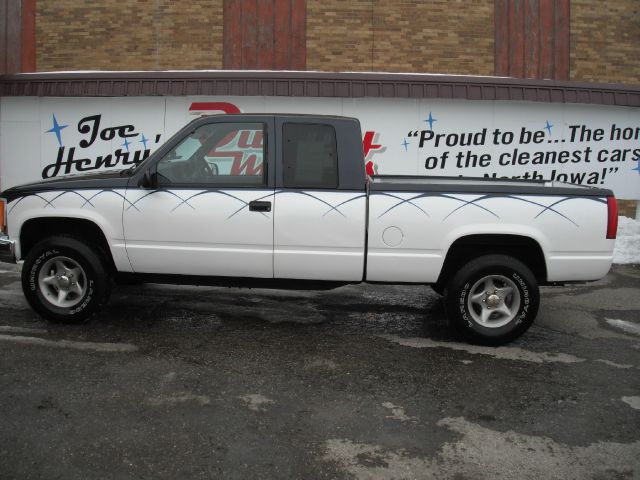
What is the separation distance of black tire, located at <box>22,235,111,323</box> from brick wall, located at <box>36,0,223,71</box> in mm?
8235

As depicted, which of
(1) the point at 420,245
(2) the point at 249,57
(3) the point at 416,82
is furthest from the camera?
(2) the point at 249,57

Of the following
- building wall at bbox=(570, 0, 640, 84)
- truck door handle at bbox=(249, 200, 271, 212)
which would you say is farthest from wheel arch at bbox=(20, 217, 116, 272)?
building wall at bbox=(570, 0, 640, 84)

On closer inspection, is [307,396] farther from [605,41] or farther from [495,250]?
[605,41]

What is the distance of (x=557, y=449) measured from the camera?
3.49 metres

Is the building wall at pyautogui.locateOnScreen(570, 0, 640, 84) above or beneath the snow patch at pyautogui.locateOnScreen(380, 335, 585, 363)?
above

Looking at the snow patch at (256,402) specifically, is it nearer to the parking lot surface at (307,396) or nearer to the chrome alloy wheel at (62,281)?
the parking lot surface at (307,396)

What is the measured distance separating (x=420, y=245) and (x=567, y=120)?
799cm

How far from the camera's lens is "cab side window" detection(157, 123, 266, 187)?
5277 mm

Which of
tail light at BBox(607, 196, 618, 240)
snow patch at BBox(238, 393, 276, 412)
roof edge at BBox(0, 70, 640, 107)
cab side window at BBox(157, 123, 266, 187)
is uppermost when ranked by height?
roof edge at BBox(0, 70, 640, 107)

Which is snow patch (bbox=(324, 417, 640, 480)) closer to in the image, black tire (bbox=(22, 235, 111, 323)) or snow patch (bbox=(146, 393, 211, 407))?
snow patch (bbox=(146, 393, 211, 407))

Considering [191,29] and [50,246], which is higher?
[191,29]

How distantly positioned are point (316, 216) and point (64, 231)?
2.37 metres

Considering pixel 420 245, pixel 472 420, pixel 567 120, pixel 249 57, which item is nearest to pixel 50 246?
pixel 420 245

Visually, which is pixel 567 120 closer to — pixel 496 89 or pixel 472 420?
pixel 496 89
